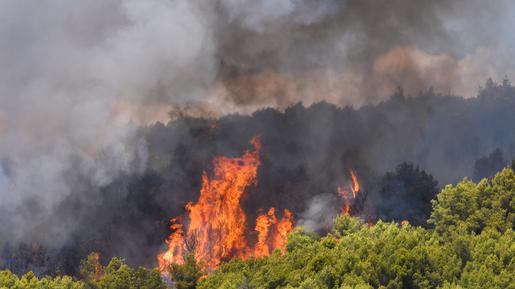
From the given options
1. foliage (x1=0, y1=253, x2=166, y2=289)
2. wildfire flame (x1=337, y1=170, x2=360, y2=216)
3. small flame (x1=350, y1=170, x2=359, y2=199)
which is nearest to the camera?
foliage (x1=0, y1=253, x2=166, y2=289)

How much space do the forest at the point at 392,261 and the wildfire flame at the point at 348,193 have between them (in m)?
13.1

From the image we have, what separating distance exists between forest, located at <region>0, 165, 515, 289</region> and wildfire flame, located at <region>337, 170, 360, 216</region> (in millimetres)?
13078

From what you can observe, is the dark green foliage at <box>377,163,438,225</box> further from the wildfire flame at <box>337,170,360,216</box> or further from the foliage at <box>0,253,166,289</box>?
the foliage at <box>0,253,166,289</box>

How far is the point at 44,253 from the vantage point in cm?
6900

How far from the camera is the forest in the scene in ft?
174

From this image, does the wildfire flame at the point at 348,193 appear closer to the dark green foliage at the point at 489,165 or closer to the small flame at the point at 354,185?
the small flame at the point at 354,185

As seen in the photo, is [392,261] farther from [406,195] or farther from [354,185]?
[354,185]

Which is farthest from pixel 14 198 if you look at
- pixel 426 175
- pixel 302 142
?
pixel 426 175

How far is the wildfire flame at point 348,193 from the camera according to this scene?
8062cm

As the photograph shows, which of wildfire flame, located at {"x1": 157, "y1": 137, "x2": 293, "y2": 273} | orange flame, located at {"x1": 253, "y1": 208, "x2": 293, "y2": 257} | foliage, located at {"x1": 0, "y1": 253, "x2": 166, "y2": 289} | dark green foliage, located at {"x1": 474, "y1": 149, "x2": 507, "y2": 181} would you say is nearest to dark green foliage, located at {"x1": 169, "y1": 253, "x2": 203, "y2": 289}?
foliage, located at {"x1": 0, "y1": 253, "x2": 166, "y2": 289}

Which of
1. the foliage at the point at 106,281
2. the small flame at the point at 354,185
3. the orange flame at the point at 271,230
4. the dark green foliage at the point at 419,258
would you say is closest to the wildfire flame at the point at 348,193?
the small flame at the point at 354,185

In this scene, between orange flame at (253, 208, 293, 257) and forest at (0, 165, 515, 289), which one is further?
orange flame at (253, 208, 293, 257)

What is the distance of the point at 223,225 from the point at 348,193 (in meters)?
13.6

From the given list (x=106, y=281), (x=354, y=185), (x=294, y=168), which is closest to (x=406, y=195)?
(x=354, y=185)
